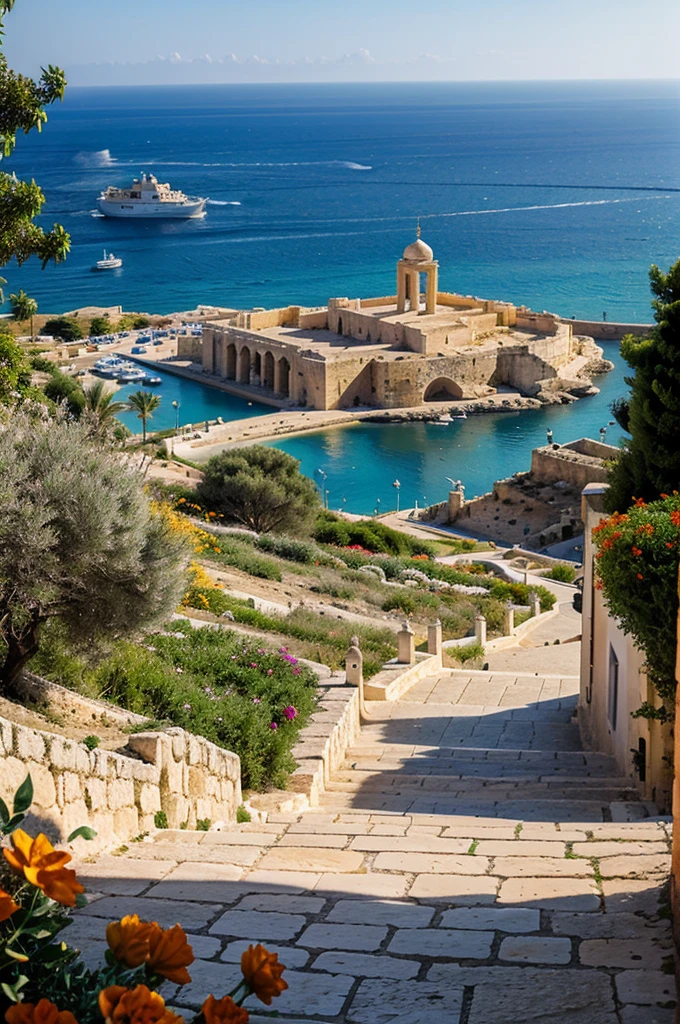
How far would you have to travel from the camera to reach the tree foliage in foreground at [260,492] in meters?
23.1

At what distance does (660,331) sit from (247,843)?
7.55 meters

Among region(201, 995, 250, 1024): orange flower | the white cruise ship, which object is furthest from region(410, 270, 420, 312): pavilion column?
the white cruise ship

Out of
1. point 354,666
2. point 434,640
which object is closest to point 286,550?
point 434,640

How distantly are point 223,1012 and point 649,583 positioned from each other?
15.6 feet

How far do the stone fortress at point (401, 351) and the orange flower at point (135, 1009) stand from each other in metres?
53.2

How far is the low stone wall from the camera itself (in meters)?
4.64

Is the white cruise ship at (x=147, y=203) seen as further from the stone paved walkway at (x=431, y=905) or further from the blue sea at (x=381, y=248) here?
the stone paved walkway at (x=431, y=905)

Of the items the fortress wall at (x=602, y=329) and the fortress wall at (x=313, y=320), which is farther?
the fortress wall at (x=602, y=329)

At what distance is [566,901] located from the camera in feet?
14.1

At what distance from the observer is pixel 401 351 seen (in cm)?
5838

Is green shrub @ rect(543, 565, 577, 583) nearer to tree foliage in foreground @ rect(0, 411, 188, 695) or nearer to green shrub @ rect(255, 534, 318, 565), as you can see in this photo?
green shrub @ rect(255, 534, 318, 565)

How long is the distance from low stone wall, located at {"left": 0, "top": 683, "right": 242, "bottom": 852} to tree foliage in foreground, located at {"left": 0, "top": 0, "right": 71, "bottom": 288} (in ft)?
7.84

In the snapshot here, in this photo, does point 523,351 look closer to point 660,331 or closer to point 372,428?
point 372,428

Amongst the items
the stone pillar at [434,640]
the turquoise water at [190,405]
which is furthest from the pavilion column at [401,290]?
the stone pillar at [434,640]
